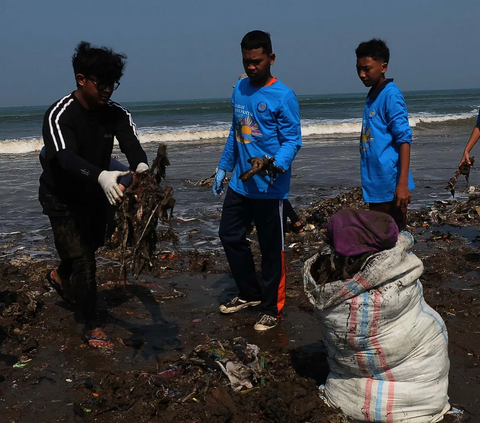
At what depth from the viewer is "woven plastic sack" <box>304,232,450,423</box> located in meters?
2.73

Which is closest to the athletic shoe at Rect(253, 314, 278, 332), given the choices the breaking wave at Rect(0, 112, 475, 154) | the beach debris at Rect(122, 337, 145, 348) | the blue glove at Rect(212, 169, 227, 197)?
the beach debris at Rect(122, 337, 145, 348)

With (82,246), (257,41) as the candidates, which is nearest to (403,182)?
(257,41)

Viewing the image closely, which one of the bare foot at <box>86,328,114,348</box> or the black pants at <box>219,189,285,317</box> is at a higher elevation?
the black pants at <box>219,189,285,317</box>

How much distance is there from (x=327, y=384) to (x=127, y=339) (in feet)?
5.83

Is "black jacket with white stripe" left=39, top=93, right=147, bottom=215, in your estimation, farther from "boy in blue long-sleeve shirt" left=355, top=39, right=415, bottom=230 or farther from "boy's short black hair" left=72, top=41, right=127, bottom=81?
"boy in blue long-sleeve shirt" left=355, top=39, right=415, bottom=230

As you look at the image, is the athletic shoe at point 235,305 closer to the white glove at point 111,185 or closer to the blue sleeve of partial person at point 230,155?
the blue sleeve of partial person at point 230,155

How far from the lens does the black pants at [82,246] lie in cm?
397

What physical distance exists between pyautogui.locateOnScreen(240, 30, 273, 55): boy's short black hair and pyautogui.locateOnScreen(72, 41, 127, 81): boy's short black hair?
986mm

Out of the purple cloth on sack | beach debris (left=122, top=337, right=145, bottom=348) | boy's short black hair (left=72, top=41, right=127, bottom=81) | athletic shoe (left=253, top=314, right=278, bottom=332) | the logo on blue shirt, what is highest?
boy's short black hair (left=72, top=41, right=127, bottom=81)

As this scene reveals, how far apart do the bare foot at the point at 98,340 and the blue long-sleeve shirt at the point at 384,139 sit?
2338 millimetres

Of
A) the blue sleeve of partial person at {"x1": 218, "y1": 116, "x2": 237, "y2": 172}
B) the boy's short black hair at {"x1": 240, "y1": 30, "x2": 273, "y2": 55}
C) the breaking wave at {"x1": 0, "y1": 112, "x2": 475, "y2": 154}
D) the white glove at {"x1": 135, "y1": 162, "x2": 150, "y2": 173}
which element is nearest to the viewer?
the white glove at {"x1": 135, "y1": 162, "x2": 150, "y2": 173}

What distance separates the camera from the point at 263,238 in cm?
436

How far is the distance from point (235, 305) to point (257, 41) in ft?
7.29

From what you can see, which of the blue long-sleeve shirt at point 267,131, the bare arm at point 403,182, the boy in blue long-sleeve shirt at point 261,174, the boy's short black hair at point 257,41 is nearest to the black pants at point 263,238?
the boy in blue long-sleeve shirt at point 261,174
